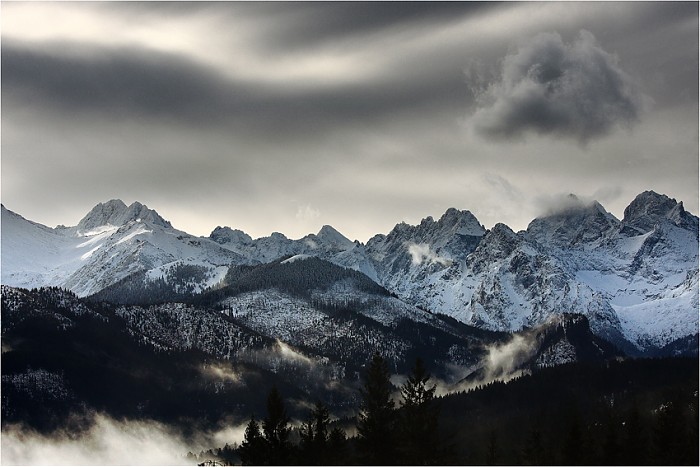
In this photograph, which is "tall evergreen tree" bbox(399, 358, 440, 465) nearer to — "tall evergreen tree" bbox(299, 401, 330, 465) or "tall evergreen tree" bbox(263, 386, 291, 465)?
"tall evergreen tree" bbox(299, 401, 330, 465)

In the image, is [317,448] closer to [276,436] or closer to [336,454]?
[336,454]

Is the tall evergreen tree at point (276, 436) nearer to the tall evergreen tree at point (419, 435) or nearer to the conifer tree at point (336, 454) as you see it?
the conifer tree at point (336, 454)

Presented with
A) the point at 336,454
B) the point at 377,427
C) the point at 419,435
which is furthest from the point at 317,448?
the point at 419,435

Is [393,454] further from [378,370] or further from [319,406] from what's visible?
[319,406]

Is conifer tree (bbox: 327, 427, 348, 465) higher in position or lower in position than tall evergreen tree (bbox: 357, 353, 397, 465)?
lower

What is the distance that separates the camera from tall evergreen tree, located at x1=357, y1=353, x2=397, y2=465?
350 ft

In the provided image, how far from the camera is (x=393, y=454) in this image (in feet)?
348

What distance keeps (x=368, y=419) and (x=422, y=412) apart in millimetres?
7288

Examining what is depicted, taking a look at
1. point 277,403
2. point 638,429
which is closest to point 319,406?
point 277,403

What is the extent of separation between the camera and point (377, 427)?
108062mm

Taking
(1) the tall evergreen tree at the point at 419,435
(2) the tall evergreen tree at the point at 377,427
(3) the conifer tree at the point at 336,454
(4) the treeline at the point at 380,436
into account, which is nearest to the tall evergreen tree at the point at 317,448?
(4) the treeline at the point at 380,436

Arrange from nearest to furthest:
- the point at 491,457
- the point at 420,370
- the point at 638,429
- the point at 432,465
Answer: the point at 432,465
the point at 420,370
the point at 491,457
the point at 638,429

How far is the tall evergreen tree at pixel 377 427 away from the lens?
350 ft

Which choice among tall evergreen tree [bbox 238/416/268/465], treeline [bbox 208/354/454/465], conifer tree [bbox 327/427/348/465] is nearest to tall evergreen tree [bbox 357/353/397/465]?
treeline [bbox 208/354/454/465]
